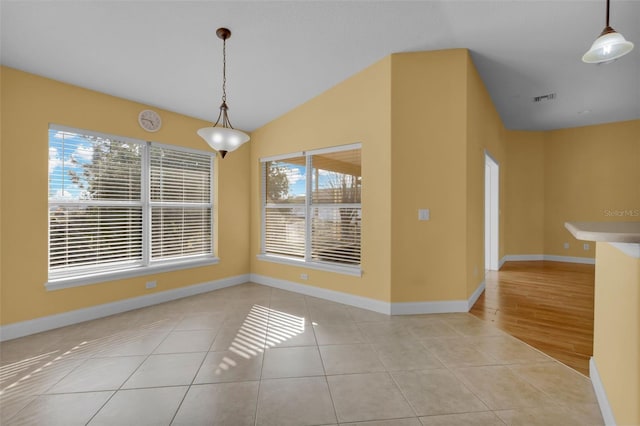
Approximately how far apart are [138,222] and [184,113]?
1.63m

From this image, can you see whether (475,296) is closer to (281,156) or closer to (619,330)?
(619,330)

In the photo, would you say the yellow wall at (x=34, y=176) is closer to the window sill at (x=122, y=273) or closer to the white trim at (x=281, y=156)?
the window sill at (x=122, y=273)

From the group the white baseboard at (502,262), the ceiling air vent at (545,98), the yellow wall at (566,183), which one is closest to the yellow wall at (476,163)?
the ceiling air vent at (545,98)

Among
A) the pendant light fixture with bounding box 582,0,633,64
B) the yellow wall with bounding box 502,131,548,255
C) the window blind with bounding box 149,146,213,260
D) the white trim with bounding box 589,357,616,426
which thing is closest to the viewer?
the white trim with bounding box 589,357,616,426

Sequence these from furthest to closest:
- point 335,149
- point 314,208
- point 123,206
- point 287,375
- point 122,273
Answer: point 314,208 < point 335,149 < point 123,206 < point 122,273 < point 287,375

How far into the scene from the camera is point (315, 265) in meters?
4.29

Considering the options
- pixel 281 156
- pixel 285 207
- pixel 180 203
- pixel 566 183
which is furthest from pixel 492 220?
pixel 180 203

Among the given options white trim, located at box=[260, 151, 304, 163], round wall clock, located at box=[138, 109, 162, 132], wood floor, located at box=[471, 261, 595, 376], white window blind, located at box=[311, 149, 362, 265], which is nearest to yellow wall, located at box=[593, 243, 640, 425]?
wood floor, located at box=[471, 261, 595, 376]

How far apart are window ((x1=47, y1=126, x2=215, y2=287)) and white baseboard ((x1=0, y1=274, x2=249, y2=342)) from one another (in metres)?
0.35

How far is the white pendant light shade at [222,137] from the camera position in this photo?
7.84 ft

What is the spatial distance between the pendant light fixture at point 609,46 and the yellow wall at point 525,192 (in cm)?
520

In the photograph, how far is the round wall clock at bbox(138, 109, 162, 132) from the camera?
3805 millimetres

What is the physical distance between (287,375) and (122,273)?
261 centimetres

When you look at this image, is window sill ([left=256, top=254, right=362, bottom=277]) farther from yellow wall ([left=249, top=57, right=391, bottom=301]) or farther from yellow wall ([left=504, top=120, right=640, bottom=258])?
yellow wall ([left=504, top=120, right=640, bottom=258])
